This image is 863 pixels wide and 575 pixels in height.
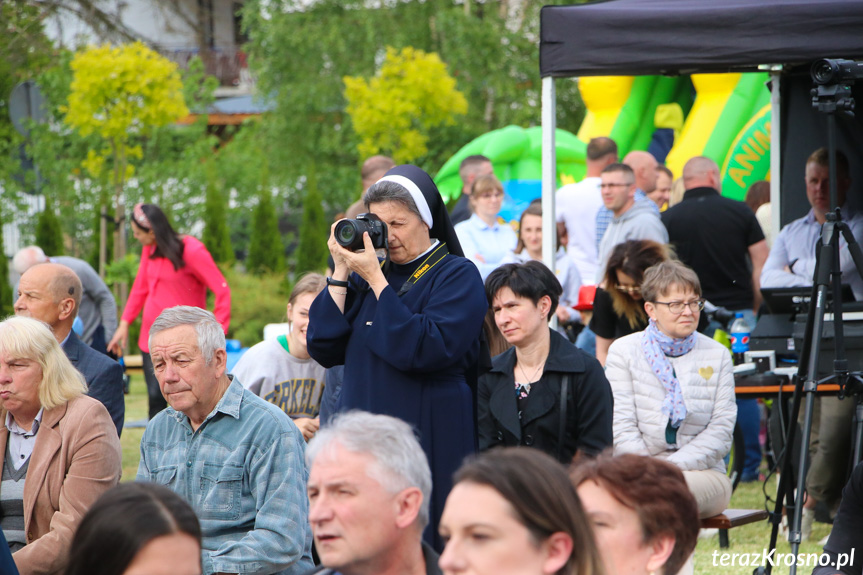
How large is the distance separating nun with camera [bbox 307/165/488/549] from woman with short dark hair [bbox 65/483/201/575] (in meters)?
1.45

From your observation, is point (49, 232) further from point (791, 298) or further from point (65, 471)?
point (65, 471)

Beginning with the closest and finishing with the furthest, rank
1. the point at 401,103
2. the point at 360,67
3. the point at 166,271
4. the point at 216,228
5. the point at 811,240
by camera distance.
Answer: the point at 811,240 → the point at 166,271 → the point at 401,103 → the point at 216,228 → the point at 360,67

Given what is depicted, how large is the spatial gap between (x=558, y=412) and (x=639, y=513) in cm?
189

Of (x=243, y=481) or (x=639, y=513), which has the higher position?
(x=639, y=513)

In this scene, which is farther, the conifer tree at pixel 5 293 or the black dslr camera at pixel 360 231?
the conifer tree at pixel 5 293

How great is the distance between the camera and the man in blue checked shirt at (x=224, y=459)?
349 centimetres

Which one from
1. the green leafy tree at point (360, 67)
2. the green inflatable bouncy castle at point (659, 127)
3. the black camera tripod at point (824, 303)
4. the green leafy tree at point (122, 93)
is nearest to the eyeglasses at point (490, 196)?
the black camera tripod at point (824, 303)

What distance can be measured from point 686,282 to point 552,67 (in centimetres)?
173

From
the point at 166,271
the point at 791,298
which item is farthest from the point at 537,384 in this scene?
the point at 166,271

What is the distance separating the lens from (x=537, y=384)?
4.44m

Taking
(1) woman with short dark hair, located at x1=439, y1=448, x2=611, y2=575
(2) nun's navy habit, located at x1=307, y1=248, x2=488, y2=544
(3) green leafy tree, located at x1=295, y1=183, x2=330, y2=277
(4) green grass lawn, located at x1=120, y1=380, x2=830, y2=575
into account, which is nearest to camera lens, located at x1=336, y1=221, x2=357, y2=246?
(2) nun's navy habit, located at x1=307, y1=248, x2=488, y2=544

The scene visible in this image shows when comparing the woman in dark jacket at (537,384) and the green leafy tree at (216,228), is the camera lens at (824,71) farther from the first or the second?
the green leafy tree at (216,228)

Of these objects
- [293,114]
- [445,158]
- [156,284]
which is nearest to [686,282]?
[156,284]

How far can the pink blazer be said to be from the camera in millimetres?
3801
